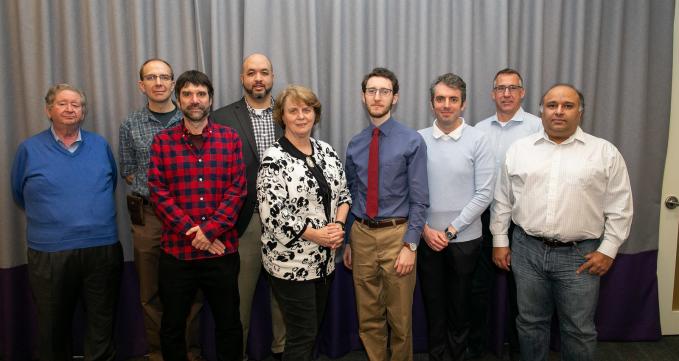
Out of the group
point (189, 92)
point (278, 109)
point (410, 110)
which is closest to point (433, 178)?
point (410, 110)

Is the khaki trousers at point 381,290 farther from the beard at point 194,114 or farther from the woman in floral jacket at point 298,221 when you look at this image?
the beard at point 194,114

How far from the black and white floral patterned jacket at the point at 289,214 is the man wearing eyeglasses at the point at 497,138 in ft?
3.75

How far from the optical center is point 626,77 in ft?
9.78

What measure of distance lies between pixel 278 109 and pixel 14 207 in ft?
6.46

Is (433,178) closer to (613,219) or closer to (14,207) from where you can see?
(613,219)

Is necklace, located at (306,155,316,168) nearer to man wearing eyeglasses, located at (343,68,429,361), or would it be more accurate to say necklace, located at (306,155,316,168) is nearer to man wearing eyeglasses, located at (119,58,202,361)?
man wearing eyeglasses, located at (343,68,429,361)

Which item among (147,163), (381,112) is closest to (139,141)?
(147,163)

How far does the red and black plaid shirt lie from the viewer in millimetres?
2174

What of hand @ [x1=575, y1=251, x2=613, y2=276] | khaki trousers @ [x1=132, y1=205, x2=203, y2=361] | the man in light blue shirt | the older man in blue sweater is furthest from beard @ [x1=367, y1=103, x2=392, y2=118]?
the older man in blue sweater

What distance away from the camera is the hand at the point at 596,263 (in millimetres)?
2148

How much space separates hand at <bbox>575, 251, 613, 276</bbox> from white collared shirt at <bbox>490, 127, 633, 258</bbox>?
0.11ft

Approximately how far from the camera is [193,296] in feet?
7.59

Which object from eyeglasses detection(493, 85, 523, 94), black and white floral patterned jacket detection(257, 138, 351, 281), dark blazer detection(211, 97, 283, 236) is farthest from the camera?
eyeglasses detection(493, 85, 523, 94)

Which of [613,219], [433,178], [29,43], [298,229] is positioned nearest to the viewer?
[298,229]
